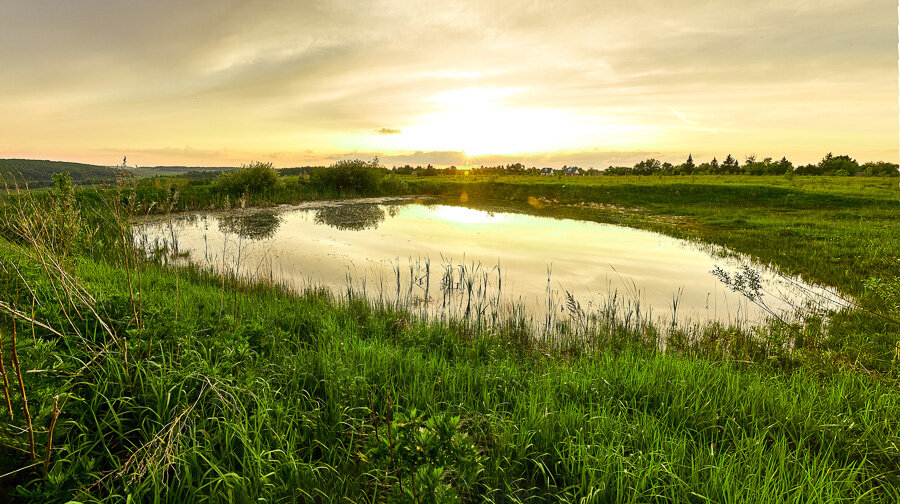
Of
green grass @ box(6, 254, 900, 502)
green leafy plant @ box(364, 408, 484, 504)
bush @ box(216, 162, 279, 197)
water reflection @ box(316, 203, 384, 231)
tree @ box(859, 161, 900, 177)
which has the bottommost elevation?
green grass @ box(6, 254, 900, 502)

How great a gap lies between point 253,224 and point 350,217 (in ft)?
19.2

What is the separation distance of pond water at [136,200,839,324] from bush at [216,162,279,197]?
7.77 meters

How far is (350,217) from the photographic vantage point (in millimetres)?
24266

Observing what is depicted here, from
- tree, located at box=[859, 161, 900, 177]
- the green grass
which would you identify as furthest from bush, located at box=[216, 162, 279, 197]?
tree, located at box=[859, 161, 900, 177]

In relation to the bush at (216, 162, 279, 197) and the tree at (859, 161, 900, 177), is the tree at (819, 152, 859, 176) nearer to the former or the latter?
the tree at (859, 161, 900, 177)

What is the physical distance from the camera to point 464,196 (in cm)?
4331

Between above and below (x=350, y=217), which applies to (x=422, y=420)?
below

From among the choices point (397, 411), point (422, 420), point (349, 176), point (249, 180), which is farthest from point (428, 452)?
point (349, 176)

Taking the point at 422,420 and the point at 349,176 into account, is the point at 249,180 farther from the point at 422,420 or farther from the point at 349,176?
the point at 422,420

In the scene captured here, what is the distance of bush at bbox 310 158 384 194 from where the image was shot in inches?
1490

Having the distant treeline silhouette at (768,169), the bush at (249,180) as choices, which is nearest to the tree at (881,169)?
the distant treeline silhouette at (768,169)

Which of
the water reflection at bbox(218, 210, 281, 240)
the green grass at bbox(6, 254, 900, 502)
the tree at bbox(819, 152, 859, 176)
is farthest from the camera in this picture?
the tree at bbox(819, 152, 859, 176)

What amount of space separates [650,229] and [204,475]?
22.4 metres

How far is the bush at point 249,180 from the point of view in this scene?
95.4 feet
